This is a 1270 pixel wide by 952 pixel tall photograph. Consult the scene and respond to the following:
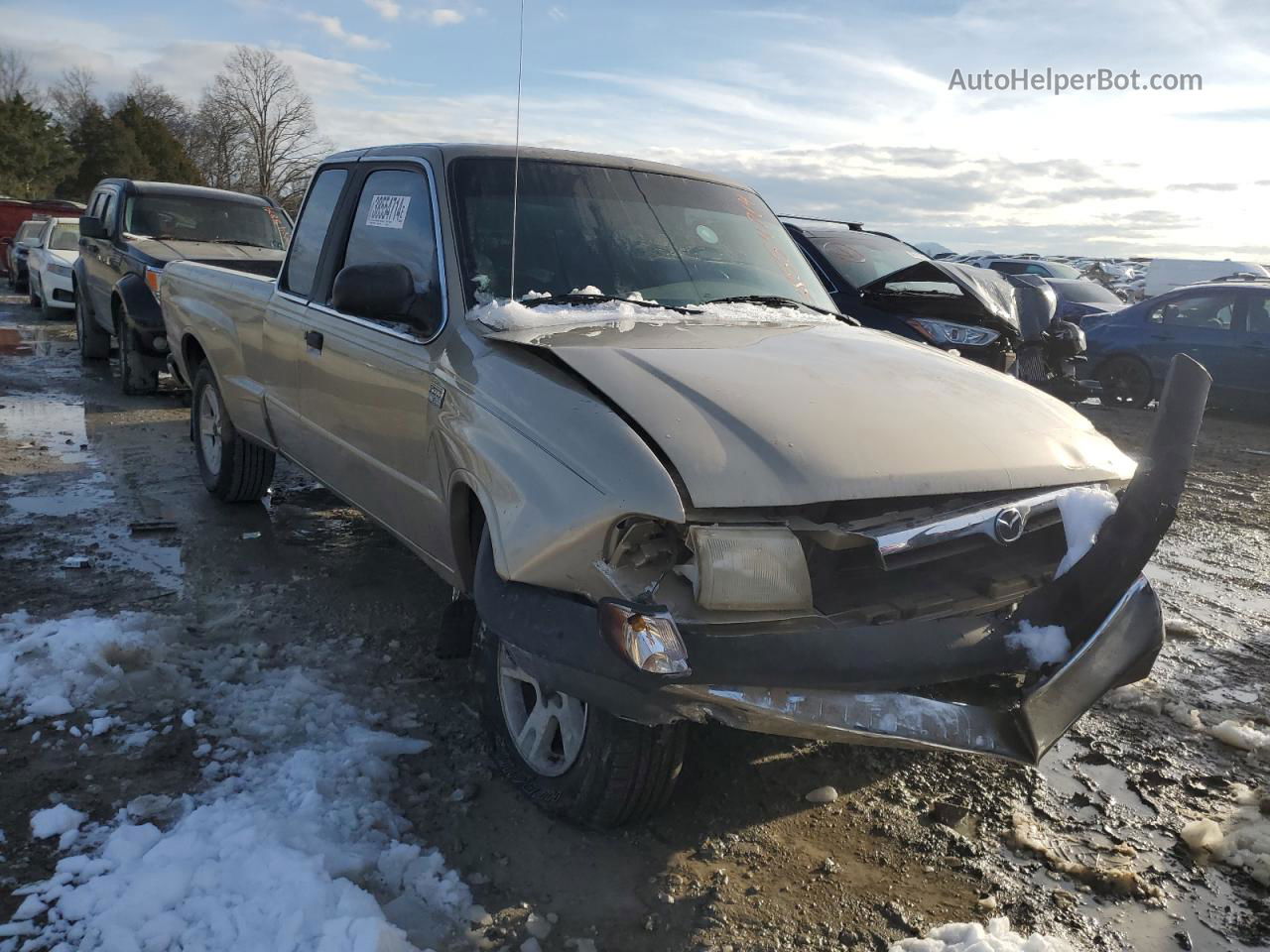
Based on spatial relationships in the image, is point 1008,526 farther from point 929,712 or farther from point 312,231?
point 312,231

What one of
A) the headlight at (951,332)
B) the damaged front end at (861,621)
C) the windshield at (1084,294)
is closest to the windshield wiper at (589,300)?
the damaged front end at (861,621)

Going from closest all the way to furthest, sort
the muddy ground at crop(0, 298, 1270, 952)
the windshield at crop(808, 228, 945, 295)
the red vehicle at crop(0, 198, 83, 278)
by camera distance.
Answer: the muddy ground at crop(0, 298, 1270, 952), the windshield at crop(808, 228, 945, 295), the red vehicle at crop(0, 198, 83, 278)

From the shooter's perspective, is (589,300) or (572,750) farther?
(589,300)

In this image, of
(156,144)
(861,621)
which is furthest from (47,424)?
(156,144)

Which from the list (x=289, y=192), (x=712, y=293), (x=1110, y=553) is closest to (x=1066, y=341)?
(x=712, y=293)

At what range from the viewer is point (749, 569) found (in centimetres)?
241

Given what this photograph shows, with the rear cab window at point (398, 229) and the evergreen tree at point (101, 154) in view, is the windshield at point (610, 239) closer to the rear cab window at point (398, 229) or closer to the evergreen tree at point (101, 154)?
the rear cab window at point (398, 229)

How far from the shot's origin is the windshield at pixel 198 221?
33.2 ft

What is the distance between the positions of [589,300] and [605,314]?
0.11m

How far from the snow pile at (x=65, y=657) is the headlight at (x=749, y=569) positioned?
2351mm

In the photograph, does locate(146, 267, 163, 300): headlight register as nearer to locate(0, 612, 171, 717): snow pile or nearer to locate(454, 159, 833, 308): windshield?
locate(0, 612, 171, 717): snow pile

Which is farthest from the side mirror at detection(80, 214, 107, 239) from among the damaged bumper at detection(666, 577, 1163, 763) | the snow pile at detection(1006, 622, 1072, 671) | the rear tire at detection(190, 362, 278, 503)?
the snow pile at detection(1006, 622, 1072, 671)

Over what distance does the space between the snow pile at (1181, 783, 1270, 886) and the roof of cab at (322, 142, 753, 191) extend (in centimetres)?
296

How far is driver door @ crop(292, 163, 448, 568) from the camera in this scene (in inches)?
136
